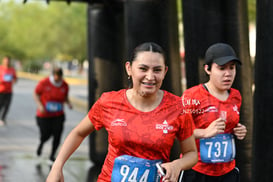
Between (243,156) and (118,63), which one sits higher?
(118,63)

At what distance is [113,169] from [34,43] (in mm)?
58429

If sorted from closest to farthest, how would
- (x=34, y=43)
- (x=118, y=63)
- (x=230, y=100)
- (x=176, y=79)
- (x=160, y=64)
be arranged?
(x=160, y=64) → (x=230, y=100) → (x=176, y=79) → (x=118, y=63) → (x=34, y=43)

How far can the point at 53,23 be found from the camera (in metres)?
57.3

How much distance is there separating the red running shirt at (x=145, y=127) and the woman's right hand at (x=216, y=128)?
0.81 metres

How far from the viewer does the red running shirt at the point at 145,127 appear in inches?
146

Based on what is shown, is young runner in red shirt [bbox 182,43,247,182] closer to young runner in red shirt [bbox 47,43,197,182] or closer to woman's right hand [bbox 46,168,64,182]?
young runner in red shirt [bbox 47,43,197,182]

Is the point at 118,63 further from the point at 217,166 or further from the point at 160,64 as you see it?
the point at 160,64

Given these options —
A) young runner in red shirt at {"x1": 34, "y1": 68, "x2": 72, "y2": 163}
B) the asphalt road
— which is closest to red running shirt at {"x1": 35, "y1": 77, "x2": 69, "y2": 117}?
young runner in red shirt at {"x1": 34, "y1": 68, "x2": 72, "y2": 163}

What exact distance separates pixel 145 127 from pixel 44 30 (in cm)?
5667

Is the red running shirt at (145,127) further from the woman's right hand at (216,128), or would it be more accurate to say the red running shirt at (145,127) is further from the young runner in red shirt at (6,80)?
the young runner in red shirt at (6,80)

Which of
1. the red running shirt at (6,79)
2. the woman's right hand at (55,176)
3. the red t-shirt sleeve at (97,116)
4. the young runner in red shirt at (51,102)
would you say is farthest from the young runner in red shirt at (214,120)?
the red running shirt at (6,79)

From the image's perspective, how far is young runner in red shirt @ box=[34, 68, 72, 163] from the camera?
401 inches

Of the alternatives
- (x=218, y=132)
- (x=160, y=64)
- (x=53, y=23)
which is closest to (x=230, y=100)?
(x=218, y=132)

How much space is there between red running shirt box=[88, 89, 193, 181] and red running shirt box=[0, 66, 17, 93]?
1234 cm
